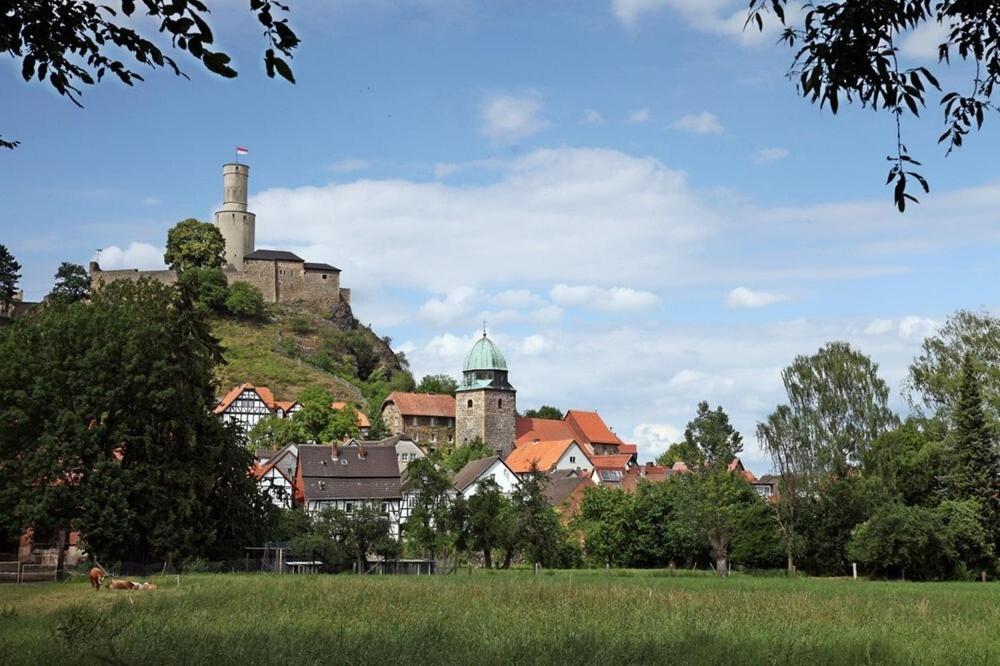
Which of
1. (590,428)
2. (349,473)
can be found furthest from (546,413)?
(349,473)

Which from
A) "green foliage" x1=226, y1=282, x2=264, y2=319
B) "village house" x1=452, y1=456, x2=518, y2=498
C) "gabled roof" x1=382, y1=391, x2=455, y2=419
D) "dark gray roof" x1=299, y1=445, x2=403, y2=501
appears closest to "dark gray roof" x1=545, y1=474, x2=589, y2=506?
"village house" x1=452, y1=456, x2=518, y2=498

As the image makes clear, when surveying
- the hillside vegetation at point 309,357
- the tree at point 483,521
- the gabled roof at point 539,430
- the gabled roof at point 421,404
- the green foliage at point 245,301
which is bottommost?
the tree at point 483,521

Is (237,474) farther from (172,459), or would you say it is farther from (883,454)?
(883,454)

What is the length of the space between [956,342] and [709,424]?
27.5m

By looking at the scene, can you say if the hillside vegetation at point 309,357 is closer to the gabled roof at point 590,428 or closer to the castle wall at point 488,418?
the castle wall at point 488,418

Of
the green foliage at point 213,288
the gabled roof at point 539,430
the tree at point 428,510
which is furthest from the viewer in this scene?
the green foliage at point 213,288

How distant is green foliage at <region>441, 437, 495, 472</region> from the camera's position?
11062 centimetres

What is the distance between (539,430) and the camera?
129m

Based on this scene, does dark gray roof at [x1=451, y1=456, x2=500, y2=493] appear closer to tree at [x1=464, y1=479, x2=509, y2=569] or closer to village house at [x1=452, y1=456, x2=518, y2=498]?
village house at [x1=452, y1=456, x2=518, y2=498]

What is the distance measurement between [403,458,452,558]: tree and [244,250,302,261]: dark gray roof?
8377 centimetres

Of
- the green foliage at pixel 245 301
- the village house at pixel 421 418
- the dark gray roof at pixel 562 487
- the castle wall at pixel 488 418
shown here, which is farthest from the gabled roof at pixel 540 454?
the green foliage at pixel 245 301

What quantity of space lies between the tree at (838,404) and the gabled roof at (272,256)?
88826 millimetres

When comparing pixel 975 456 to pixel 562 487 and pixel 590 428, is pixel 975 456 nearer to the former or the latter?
pixel 562 487

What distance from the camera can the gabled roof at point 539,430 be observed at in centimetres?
12638
